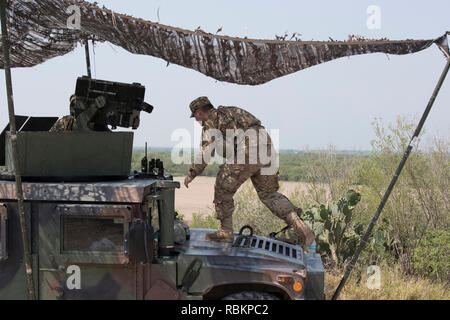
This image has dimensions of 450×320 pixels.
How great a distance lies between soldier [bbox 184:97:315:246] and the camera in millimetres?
5844

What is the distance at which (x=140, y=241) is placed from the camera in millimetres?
4395

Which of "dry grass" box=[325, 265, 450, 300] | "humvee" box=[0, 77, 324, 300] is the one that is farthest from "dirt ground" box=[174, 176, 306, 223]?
"humvee" box=[0, 77, 324, 300]

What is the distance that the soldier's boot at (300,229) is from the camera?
5.83 meters

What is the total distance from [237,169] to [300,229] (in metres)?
0.90

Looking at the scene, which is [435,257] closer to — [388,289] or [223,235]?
[388,289]

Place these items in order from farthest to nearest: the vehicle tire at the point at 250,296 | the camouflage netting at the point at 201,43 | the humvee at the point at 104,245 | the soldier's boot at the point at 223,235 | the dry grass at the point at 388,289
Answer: the dry grass at the point at 388,289 → the soldier's boot at the point at 223,235 → the camouflage netting at the point at 201,43 → the vehicle tire at the point at 250,296 → the humvee at the point at 104,245

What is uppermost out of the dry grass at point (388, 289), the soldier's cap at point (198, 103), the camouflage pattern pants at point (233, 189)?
the soldier's cap at point (198, 103)

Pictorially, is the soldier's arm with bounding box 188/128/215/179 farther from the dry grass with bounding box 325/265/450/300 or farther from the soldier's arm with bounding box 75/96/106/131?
the dry grass with bounding box 325/265/450/300

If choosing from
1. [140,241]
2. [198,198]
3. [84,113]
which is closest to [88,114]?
[84,113]

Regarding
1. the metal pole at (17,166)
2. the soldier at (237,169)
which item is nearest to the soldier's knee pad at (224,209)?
the soldier at (237,169)

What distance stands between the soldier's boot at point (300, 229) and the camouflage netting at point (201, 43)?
144 cm

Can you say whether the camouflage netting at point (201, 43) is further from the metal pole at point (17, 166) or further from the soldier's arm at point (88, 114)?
the metal pole at point (17, 166)

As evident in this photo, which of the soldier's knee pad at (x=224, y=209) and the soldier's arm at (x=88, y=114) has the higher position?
the soldier's arm at (x=88, y=114)
